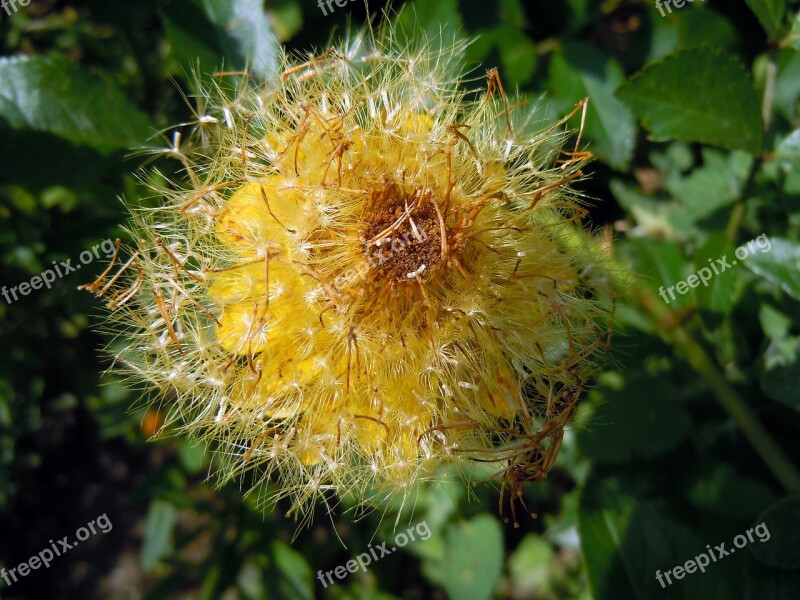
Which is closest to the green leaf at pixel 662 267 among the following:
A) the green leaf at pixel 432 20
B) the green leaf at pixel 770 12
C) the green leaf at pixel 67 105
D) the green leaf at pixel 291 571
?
the green leaf at pixel 770 12

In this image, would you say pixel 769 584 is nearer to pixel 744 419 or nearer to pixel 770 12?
pixel 744 419

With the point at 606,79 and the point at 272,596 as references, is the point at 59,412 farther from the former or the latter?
the point at 606,79

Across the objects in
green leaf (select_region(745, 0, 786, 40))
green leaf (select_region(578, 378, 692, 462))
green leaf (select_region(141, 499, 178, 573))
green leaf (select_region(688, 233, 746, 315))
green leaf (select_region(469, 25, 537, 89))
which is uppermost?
green leaf (select_region(469, 25, 537, 89))

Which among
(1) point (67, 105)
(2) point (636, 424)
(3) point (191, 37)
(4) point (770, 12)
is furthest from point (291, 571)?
A: (4) point (770, 12)

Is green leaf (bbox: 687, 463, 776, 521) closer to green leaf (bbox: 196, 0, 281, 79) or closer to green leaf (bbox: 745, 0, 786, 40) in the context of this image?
green leaf (bbox: 745, 0, 786, 40)

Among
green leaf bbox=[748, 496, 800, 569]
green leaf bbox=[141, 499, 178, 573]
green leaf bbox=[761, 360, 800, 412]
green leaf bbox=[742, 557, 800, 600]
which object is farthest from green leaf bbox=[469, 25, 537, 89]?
green leaf bbox=[141, 499, 178, 573]

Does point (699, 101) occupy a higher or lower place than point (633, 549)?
higher

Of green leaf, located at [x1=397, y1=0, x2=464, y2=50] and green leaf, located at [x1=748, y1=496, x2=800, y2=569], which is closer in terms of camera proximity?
green leaf, located at [x1=748, y1=496, x2=800, y2=569]
